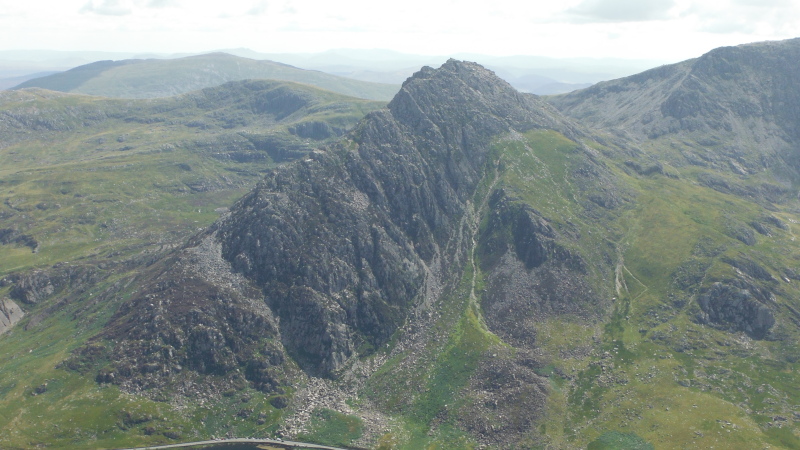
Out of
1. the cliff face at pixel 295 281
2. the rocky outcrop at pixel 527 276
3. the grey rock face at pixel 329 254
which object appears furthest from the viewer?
the rocky outcrop at pixel 527 276

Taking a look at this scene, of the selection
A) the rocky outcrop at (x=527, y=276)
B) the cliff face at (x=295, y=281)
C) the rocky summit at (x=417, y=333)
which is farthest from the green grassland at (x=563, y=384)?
the cliff face at (x=295, y=281)

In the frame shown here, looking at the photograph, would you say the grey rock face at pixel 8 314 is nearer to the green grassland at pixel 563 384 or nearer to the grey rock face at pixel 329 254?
the green grassland at pixel 563 384

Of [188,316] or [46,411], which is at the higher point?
[188,316]

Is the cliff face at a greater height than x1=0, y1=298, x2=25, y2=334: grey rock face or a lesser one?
greater

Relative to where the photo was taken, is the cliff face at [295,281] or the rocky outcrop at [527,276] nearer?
the cliff face at [295,281]

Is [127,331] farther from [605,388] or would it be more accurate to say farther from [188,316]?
[605,388]

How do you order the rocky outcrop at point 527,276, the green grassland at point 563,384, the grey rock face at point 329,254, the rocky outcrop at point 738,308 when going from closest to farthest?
1. the green grassland at point 563,384
2. the rocky outcrop at point 738,308
3. the grey rock face at point 329,254
4. the rocky outcrop at point 527,276

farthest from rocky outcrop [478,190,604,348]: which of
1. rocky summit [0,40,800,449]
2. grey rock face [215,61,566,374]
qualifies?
grey rock face [215,61,566,374]

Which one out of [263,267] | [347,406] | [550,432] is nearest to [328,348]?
[347,406]

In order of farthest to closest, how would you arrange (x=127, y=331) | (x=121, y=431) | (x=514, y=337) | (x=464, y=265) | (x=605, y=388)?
(x=464, y=265) → (x=514, y=337) → (x=127, y=331) → (x=605, y=388) → (x=121, y=431)

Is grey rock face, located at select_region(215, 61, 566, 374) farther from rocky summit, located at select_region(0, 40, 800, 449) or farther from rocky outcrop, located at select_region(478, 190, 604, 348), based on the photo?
rocky outcrop, located at select_region(478, 190, 604, 348)

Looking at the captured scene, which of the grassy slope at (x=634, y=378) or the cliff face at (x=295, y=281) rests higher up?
the cliff face at (x=295, y=281)
